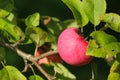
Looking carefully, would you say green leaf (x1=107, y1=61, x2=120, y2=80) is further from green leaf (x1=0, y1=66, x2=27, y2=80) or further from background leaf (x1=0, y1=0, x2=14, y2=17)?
background leaf (x1=0, y1=0, x2=14, y2=17)

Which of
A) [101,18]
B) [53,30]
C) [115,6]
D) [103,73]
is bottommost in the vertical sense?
[103,73]

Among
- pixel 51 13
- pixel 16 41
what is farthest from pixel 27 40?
pixel 51 13

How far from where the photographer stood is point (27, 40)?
1.44 m

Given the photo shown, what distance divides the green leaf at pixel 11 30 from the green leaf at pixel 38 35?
0.10 feet

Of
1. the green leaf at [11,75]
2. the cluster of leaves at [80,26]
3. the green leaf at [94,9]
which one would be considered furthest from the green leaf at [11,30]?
the green leaf at [94,9]

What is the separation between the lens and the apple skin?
4.11ft

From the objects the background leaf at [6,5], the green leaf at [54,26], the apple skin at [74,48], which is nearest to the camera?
the apple skin at [74,48]

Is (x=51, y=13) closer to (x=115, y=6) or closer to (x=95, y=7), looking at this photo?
(x=115, y=6)

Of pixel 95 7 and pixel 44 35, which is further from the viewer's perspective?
pixel 44 35

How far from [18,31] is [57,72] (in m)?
0.21

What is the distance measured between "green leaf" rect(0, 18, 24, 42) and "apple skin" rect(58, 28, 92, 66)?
0.47 ft

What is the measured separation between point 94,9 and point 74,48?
133mm

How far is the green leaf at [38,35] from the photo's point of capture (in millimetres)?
1333

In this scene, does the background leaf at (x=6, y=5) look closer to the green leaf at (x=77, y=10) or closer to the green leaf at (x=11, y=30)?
the green leaf at (x=11, y=30)
